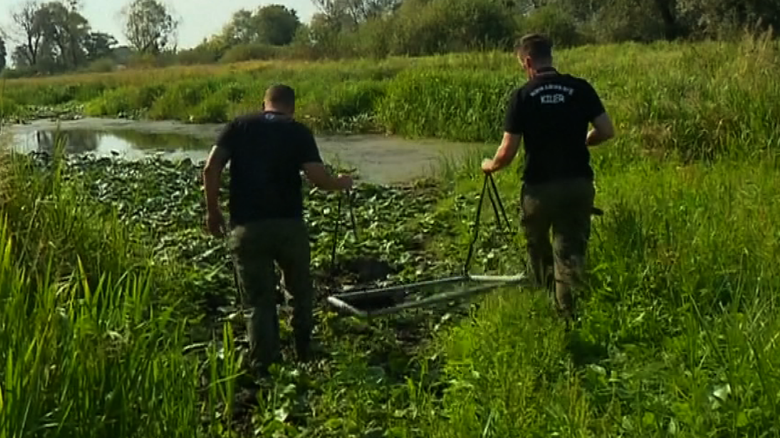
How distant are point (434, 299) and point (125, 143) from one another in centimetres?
1913

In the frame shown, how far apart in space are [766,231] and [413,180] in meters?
8.63

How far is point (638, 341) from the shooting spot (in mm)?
5816

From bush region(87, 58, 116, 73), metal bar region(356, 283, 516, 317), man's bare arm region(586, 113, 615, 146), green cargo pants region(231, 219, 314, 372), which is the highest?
bush region(87, 58, 116, 73)

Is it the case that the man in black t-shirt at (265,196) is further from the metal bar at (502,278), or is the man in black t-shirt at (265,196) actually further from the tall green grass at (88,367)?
the metal bar at (502,278)

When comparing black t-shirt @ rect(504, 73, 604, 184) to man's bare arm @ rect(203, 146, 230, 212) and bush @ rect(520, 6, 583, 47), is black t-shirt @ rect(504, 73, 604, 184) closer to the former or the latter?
man's bare arm @ rect(203, 146, 230, 212)

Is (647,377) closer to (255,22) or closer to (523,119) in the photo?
(523,119)

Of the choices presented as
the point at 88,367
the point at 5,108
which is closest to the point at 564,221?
the point at 88,367

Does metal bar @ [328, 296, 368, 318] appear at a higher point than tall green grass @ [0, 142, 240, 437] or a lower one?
lower

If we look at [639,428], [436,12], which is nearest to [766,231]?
[639,428]

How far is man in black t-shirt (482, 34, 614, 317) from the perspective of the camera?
6.59 metres

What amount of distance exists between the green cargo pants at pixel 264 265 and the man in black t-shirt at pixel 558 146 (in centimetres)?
163

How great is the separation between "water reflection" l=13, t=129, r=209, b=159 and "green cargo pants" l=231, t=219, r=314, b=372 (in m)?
14.0

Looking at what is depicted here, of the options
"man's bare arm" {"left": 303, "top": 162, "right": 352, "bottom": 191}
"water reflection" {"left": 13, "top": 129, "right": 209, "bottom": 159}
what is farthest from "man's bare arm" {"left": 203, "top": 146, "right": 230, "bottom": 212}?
"water reflection" {"left": 13, "top": 129, "right": 209, "bottom": 159}

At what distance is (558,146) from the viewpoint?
6648 mm
